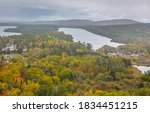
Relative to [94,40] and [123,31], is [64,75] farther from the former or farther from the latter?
[123,31]

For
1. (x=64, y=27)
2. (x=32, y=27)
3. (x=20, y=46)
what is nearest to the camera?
(x=20, y=46)

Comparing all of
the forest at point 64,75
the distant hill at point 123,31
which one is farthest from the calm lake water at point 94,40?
the forest at point 64,75

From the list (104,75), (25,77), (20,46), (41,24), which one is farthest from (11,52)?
(41,24)

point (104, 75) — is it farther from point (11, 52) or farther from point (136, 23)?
point (136, 23)

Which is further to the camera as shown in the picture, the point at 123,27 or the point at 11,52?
the point at 123,27

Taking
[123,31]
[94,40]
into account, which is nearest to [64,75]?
[94,40]

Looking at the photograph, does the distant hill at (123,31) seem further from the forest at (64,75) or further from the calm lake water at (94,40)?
the forest at (64,75)

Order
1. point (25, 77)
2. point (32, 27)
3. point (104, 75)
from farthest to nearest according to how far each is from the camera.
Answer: point (32, 27) → point (104, 75) → point (25, 77)

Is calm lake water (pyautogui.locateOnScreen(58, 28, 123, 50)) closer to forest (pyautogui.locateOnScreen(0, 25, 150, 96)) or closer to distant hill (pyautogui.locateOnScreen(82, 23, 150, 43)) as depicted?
distant hill (pyautogui.locateOnScreen(82, 23, 150, 43))

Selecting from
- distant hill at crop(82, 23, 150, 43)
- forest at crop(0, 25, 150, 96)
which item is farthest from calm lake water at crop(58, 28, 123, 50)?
forest at crop(0, 25, 150, 96)
